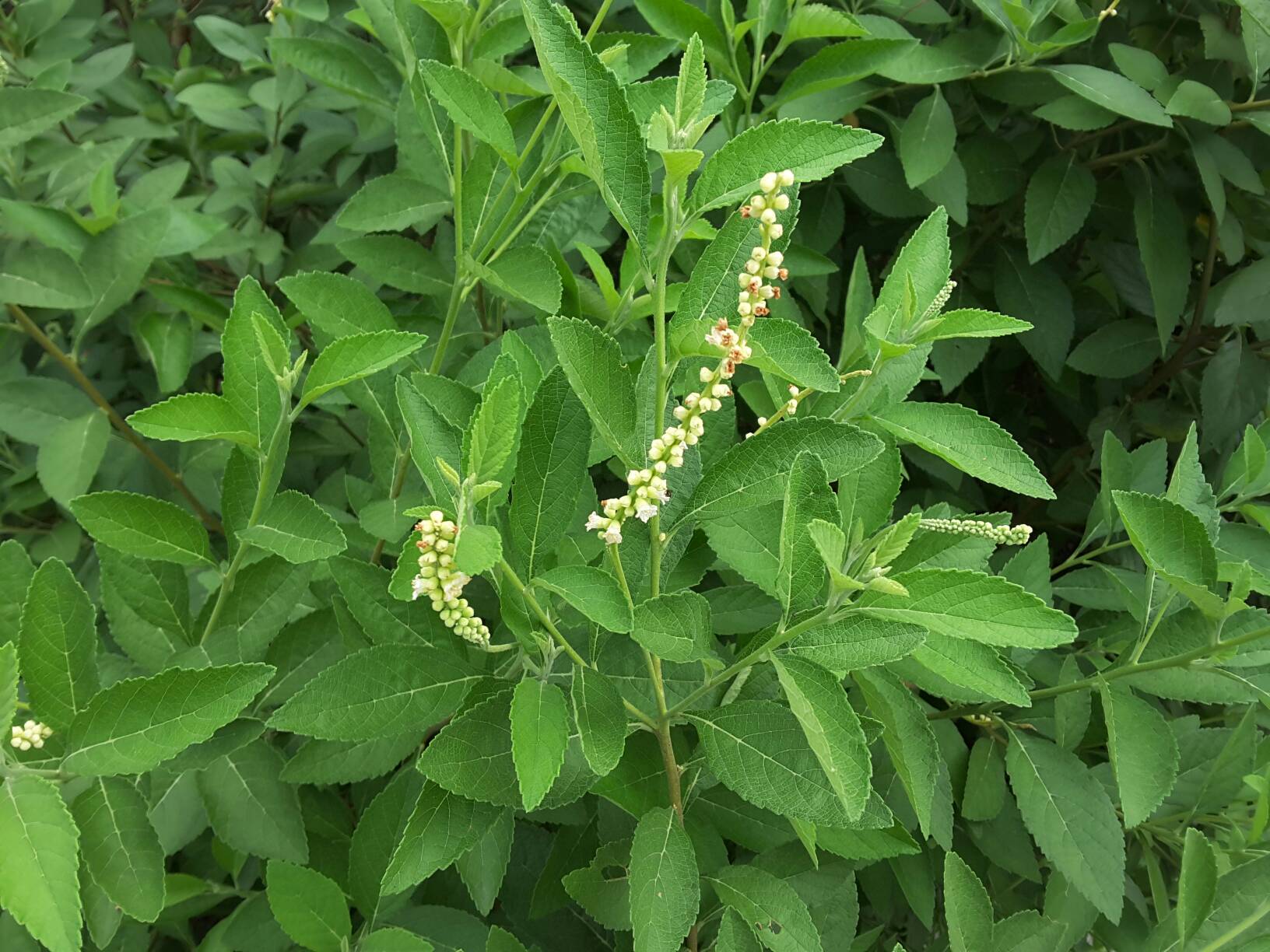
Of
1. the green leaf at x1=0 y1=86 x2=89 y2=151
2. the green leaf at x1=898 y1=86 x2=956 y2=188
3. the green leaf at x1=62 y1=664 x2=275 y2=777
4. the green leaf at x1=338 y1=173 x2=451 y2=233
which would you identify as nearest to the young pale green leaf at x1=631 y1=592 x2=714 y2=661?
the green leaf at x1=62 y1=664 x2=275 y2=777

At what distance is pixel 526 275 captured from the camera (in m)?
1.02

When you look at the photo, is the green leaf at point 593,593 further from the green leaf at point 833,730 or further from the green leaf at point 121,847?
the green leaf at point 121,847

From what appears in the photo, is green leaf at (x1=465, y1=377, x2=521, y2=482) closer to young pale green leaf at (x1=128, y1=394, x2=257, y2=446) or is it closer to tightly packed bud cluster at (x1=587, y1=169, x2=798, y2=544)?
tightly packed bud cluster at (x1=587, y1=169, x2=798, y2=544)

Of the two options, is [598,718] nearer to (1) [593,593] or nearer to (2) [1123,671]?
(1) [593,593]

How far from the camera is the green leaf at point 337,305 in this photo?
3.67 feet

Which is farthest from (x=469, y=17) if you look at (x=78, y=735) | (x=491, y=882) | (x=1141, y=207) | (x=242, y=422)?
(x=1141, y=207)

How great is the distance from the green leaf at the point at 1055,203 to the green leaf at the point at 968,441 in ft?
2.65

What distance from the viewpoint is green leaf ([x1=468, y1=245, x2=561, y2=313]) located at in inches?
39.4

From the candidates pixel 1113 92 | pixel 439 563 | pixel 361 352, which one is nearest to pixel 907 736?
pixel 439 563

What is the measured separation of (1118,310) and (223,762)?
1.75 meters

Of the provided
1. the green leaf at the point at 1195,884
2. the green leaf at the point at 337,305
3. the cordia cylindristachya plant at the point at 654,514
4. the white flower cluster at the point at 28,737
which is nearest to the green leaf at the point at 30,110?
the cordia cylindristachya plant at the point at 654,514

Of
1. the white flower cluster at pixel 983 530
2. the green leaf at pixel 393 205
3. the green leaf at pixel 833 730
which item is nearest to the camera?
the green leaf at pixel 833 730

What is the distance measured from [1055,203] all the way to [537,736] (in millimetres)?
1308

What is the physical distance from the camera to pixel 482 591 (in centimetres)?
105
